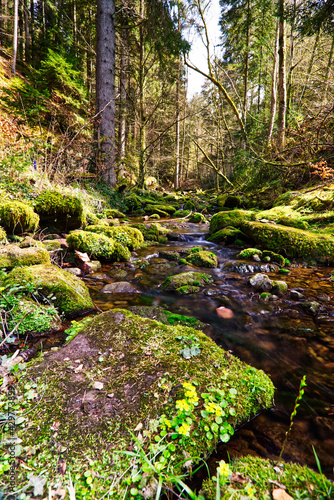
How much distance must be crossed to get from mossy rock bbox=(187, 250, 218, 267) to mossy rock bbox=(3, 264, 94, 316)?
10.6 ft

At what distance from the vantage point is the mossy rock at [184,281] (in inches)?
176

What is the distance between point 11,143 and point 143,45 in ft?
35.1

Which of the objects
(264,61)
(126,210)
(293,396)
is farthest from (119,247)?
(264,61)

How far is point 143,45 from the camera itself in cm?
1288

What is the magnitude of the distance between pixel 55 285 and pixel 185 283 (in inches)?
94.7

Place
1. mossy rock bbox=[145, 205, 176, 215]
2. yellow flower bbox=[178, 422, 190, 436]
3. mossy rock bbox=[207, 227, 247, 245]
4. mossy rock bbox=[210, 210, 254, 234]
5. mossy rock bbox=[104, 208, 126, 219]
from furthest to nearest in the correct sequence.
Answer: mossy rock bbox=[145, 205, 176, 215] → mossy rock bbox=[104, 208, 126, 219] → mossy rock bbox=[210, 210, 254, 234] → mossy rock bbox=[207, 227, 247, 245] → yellow flower bbox=[178, 422, 190, 436]

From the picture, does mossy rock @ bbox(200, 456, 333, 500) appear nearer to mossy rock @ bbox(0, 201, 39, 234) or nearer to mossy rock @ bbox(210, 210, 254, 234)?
mossy rock @ bbox(0, 201, 39, 234)

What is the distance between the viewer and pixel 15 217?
174 inches

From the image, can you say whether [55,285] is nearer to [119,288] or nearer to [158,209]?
[119,288]

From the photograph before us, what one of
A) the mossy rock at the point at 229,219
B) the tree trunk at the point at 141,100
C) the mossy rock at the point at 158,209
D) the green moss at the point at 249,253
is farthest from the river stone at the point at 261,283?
the tree trunk at the point at 141,100

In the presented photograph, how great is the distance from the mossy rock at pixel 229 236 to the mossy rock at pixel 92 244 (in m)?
3.92

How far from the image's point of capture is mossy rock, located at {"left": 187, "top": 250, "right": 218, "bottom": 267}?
583 centimetres

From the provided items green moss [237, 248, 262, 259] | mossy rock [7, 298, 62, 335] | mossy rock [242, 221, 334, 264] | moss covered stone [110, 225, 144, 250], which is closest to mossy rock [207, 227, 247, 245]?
mossy rock [242, 221, 334, 264]

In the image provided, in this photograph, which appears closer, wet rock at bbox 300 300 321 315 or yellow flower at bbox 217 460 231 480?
yellow flower at bbox 217 460 231 480
